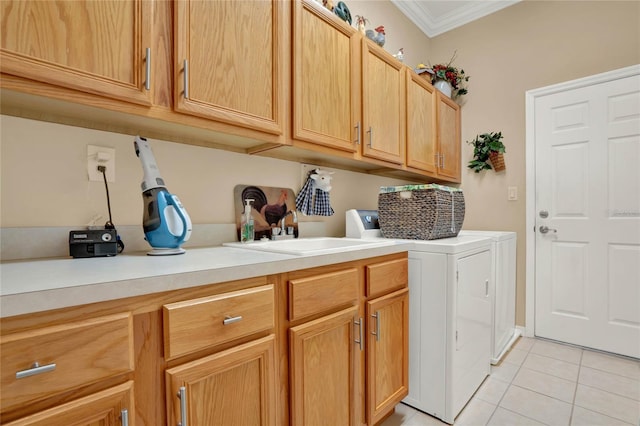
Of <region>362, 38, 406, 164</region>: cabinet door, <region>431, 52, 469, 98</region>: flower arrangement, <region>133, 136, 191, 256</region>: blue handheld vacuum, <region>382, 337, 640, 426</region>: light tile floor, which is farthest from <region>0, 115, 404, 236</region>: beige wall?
<region>431, 52, 469, 98</region>: flower arrangement

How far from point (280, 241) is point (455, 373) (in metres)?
1.09

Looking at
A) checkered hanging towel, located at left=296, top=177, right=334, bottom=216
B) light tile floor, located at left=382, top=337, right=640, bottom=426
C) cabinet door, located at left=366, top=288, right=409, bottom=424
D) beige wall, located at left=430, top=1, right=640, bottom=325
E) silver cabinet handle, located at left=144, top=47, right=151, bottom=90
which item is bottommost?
light tile floor, located at left=382, top=337, right=640, bottom=426

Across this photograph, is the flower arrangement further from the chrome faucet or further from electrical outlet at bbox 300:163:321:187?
the chrome faucet

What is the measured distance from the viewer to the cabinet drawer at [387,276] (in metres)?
1.31

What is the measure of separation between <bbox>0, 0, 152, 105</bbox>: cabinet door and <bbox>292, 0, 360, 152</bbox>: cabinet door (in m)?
0.64

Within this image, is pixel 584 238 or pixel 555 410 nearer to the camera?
pixel 555 410

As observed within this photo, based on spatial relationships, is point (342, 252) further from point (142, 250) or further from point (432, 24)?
point (432, 24)

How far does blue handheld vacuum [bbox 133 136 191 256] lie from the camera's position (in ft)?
3.44

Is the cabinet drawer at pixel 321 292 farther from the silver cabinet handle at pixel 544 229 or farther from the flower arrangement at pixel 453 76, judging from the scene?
the flower arrangement at pixel 453 76

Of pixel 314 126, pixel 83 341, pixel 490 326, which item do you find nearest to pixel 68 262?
pixel 83 341

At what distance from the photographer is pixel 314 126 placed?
4.81 feet

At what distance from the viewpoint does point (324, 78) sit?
151 cm

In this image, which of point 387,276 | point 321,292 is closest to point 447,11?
point 387,276

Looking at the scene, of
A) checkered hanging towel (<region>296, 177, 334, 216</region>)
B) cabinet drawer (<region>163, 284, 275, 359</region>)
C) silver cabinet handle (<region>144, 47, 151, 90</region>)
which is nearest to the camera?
cabinet drawer (<region>163, 284, 275, 359</region>)
